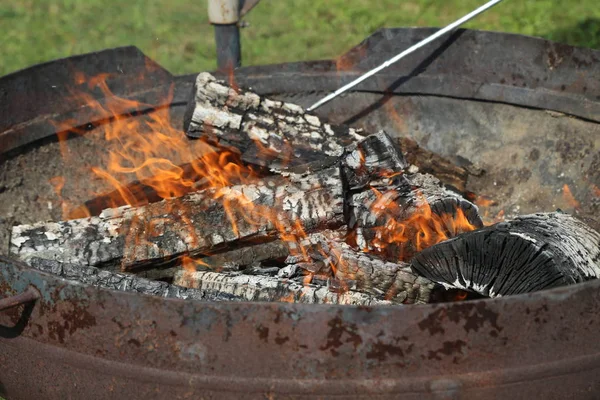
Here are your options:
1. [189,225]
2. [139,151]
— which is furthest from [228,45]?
[189,225]

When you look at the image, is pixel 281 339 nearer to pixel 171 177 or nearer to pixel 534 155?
pixel 171 177

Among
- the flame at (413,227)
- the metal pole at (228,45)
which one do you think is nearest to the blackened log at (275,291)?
the flame at (413,227)

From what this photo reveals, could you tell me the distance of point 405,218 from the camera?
2967mm

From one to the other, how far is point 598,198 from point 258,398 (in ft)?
6.40

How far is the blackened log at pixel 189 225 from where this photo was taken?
9.20 ft

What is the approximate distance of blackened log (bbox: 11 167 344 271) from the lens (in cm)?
280

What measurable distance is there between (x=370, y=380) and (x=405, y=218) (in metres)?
1.06

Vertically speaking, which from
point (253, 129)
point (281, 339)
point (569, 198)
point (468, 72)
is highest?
point (468, 72)

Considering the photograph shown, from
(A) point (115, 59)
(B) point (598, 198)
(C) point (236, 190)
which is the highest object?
(A) point (115, 59)

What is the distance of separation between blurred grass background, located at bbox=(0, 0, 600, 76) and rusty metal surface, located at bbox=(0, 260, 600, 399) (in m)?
4.22

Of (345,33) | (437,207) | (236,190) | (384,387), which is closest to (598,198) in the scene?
(437,207)

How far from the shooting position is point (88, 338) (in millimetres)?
2111

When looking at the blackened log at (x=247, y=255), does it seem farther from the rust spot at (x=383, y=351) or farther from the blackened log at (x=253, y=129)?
the rust spot at (x=383, y=351)

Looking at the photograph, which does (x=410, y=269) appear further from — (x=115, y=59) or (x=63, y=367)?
(x=115, y=59)
